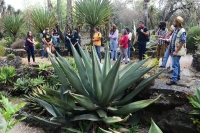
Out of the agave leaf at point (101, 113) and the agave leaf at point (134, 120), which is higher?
the agave leaf at point (101, 113)

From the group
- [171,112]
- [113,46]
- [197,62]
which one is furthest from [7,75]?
[197,62]

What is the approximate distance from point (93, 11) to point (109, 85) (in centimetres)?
810

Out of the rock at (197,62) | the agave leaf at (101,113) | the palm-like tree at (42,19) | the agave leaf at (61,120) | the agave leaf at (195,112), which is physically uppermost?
the palm-like tree at (42,19)

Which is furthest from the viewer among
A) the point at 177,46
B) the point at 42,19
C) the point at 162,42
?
the point at 42,19

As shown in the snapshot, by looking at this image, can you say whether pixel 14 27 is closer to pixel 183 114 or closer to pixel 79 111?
pixel 79 111

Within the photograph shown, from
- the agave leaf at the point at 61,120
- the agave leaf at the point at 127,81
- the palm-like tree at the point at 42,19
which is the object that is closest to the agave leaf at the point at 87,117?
the agave leaf at the point at 61,120

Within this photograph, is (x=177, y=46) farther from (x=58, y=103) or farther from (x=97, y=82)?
(x=58, y=103)

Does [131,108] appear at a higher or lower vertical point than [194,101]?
lower

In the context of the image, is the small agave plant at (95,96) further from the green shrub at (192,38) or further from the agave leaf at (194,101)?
the green shrub at (192,38)

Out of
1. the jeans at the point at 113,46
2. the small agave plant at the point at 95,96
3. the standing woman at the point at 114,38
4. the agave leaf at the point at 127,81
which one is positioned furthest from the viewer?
the jeans at the point at 113,46

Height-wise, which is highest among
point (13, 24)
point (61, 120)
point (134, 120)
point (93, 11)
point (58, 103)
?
point (93, 11)

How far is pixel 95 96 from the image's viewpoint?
12.6ft

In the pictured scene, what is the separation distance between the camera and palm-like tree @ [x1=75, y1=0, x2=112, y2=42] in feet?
36.8

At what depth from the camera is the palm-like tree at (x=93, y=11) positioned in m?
11.2
